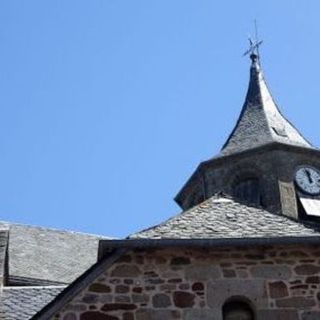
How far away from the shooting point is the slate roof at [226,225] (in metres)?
8.82

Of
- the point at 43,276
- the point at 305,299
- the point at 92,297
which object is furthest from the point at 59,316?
the point at 43,276

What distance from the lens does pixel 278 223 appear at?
921cm

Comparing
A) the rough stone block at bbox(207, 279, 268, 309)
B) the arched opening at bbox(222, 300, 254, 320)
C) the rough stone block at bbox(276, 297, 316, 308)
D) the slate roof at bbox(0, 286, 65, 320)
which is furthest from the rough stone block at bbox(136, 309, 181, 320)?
the slate roof at bbox(0, 286, 65, 320)

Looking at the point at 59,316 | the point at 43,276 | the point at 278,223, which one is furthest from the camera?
the point at 43,276

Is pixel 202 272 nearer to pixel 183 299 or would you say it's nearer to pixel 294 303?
pixel 183 299

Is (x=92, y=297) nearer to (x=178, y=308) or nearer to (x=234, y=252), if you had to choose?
(x=178, y=308)

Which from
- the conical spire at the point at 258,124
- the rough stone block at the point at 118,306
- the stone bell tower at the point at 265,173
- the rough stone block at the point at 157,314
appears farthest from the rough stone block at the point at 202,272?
the conical spire at the point at 258,124

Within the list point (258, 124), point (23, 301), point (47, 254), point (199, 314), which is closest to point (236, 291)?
point (199, 314)

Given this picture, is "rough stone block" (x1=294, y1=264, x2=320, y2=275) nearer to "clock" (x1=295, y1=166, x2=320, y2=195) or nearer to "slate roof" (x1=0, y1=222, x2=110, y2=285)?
"slate roof" (x1=0, y1=222, x2=110, y2=285)

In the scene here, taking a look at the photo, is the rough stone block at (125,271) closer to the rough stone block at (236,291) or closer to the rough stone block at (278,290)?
the rough stone block at (236,291)

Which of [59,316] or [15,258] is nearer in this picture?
[59,316]

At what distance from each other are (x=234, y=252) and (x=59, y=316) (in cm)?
184

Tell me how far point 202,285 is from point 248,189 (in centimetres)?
1253

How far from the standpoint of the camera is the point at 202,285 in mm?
8594
